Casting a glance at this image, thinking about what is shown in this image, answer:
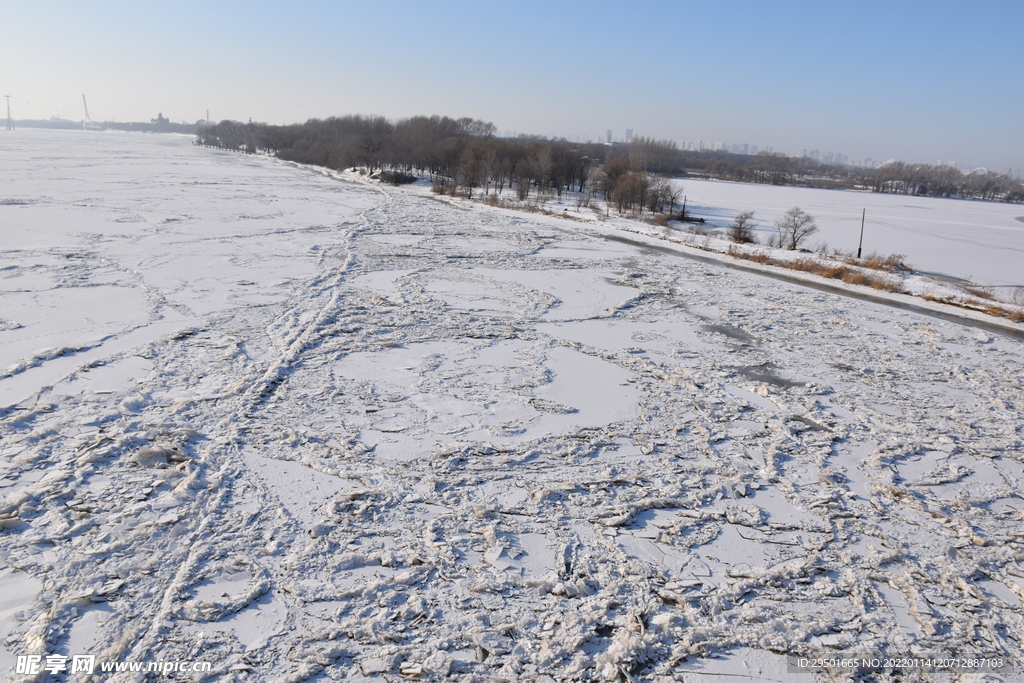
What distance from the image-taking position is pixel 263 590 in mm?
3520

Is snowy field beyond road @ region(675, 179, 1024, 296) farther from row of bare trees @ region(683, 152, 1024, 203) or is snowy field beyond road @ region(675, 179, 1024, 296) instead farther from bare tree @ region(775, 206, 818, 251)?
row of bare trees @ region(683, 152, 1024, 203)

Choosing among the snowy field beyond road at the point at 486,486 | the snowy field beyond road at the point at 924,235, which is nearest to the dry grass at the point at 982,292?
the snowy field beyond road at the point at 924,235

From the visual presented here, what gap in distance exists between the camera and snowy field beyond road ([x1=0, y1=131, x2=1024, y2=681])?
332cm

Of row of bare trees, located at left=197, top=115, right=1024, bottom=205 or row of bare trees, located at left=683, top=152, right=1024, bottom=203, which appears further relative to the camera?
row of bare trees, located at left=683, top=152, right=1024, bottom=203

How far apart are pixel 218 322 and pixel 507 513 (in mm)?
5874

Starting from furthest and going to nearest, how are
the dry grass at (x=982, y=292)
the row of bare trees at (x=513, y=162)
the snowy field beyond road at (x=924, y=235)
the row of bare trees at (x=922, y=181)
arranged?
the row of bare trees at (x=922, y=181) → the row of bare trees at (x=513, y=162) → the snowy field beyond road at (x=924, y=235) → the dry grass at (x=982, y=292)

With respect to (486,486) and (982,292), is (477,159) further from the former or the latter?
(486,486)

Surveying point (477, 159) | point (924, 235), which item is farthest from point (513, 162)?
point (924, 235)

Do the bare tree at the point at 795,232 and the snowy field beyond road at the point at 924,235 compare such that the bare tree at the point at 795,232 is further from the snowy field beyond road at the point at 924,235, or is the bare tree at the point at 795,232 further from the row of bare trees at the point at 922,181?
the row of bare trees at the point at 922,181

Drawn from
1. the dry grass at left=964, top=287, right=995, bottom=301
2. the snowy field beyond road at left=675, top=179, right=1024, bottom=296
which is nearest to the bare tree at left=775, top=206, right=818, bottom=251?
the snowy field beyond road at left=675, top=179, right=1024, bottom=296

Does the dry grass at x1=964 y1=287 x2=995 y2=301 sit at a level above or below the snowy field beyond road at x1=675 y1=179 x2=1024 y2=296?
below

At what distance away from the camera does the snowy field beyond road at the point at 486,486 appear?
10.9 ft

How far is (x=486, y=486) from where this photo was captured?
4746 millimetres

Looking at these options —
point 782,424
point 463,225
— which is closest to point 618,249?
point 463,225
